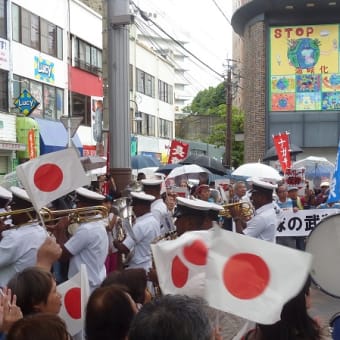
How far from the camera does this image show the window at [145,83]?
125 ft

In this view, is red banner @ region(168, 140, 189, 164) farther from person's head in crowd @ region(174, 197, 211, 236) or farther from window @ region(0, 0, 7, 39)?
person's head in crowd @ region(174, 197, 211, 236)

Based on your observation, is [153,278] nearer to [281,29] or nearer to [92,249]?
[92,249]

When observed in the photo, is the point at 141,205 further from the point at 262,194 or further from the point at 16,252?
the point at 16,252

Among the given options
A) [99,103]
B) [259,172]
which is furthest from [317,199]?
[99,103]

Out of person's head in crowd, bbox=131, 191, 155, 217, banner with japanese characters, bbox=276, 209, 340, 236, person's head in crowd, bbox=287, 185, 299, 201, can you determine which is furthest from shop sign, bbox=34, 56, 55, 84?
person's head in crowd, bbox=131, 191, 155, 217

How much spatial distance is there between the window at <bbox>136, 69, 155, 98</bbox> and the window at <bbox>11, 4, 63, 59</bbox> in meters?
11.4

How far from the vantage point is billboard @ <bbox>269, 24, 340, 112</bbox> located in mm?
24906

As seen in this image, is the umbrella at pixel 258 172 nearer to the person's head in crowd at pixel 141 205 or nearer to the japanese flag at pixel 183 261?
the person's head in crowd at pixel 141 205

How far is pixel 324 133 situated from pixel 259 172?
14.5 meters

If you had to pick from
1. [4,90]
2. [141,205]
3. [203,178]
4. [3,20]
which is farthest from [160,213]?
[3,20]

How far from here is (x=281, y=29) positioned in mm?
25188

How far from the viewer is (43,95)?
25.6m

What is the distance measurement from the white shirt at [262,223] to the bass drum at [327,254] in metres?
3.12

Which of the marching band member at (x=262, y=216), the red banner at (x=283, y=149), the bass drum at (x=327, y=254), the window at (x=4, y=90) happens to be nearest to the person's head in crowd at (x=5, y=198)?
the marching band member at (x=262, y=216)
